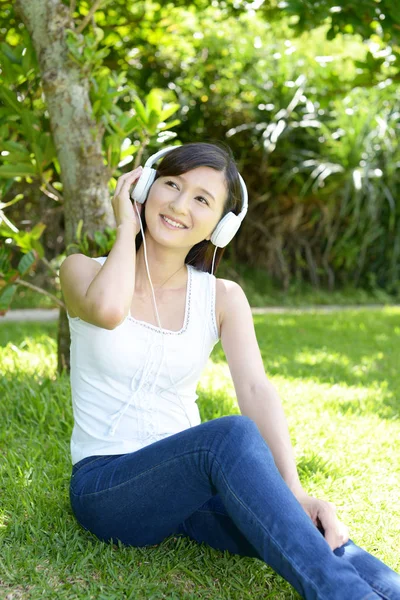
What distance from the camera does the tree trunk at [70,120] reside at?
3.75 meters

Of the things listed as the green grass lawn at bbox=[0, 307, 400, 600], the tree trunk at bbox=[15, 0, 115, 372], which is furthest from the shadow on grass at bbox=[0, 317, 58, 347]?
the tree trunk at bbox=[15, 0, 115, 372]

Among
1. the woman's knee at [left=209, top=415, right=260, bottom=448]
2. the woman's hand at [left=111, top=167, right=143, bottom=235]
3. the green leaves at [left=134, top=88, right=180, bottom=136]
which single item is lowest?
the woman's knee at [left=209, top=415, right=260, bottom=448]

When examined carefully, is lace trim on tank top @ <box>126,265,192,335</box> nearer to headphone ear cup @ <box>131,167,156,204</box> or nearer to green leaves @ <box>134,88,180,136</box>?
headphone ear cup @ <box>131,167,156,204</box>

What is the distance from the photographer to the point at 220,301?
2541 mm

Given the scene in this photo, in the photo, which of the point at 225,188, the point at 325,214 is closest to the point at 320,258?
the point at 325,214

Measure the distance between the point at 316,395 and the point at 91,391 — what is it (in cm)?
222

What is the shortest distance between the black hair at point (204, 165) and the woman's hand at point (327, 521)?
3.02 ft

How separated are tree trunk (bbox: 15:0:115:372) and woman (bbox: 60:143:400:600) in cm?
131

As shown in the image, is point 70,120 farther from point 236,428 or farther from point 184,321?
point 236,428

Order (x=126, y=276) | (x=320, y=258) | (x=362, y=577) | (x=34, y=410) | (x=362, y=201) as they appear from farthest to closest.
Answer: (x=320, y=258) → (x=362, y=201) → (x=34, y=410) → (x=126, y=276) → (x=362, y=577)

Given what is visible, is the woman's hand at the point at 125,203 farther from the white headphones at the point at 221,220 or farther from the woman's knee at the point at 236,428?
the woman's knee at the point at 236,428

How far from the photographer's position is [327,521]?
2.05 metres

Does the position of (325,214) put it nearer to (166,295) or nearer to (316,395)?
(316,395)

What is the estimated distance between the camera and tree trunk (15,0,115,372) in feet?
12.3
